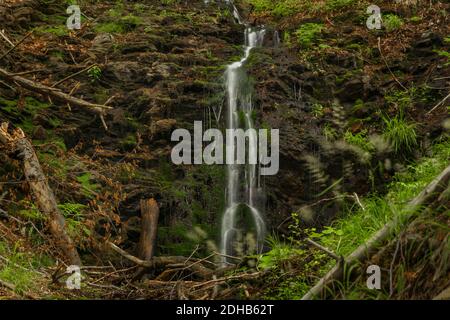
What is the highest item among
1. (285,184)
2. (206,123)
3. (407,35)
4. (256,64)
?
(407,35)

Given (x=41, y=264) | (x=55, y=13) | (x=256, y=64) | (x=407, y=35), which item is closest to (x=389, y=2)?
(x=407, y=35)

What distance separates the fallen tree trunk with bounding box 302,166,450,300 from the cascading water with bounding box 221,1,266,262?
4.40 m

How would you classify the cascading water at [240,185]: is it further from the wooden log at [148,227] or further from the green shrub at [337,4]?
the green shrub at [337,4]

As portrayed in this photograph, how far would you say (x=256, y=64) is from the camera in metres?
9.93

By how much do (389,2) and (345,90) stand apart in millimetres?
3963

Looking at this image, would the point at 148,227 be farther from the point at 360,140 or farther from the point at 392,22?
the point at 392,22

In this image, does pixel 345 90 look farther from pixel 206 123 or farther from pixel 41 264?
pixel 41 264

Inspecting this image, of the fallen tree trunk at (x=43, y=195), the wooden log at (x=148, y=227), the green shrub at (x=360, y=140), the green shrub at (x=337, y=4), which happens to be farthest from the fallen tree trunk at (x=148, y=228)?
the green shrub at (x=337, y=4)

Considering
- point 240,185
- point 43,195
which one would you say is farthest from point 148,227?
point 43,195

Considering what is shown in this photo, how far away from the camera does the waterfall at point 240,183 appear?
25.9 feet

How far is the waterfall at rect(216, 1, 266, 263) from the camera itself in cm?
788

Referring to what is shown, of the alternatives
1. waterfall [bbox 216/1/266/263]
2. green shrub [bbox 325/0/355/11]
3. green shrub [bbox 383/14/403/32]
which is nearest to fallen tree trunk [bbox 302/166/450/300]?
waterfall [bbox 216/1/266/263]

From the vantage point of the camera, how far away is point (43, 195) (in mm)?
5727

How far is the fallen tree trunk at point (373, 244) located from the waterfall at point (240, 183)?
434cm
